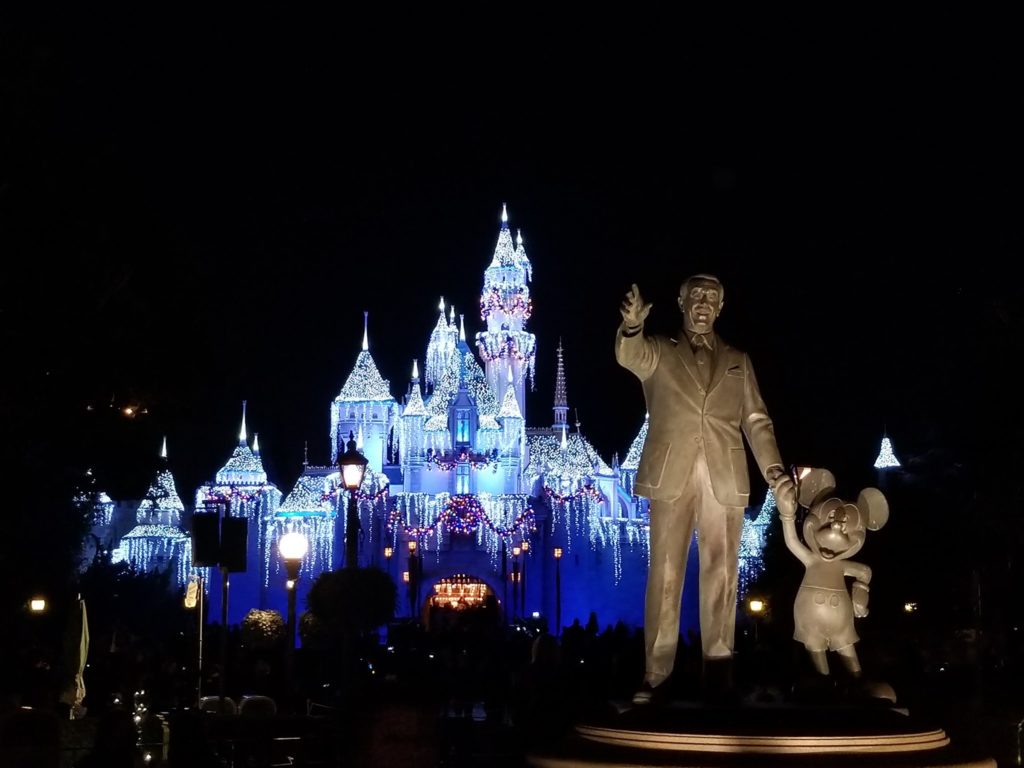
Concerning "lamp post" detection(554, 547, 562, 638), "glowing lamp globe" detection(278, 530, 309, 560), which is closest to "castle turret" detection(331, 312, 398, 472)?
"lamp post" detection(554, 547, 562, 638)

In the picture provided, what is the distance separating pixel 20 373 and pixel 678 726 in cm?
868

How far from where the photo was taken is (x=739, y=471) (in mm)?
8094

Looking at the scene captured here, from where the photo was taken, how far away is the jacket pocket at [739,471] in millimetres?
8039

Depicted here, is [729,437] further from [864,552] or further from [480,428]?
[480,428]

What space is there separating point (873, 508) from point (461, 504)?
42662 mm

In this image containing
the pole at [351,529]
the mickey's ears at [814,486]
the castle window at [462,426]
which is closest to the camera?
the mickey's ears at [814,486]

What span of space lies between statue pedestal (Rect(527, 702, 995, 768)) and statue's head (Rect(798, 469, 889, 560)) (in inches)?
Answer: 45.6

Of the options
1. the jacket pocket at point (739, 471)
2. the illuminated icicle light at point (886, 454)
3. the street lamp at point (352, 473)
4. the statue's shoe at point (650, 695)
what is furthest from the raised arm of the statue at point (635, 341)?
the illuminated icicle light at point (886, 454)

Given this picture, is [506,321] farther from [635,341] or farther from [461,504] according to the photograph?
[635,341]

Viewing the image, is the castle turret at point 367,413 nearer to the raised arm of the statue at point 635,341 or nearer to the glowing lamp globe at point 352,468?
the glowing lamp globe at point 352,468

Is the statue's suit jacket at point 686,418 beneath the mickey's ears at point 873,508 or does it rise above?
above

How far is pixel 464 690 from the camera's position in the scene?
673 inches

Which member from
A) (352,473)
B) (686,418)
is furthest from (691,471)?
(352,473)

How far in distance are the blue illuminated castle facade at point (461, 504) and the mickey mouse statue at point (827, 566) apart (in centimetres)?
3867
